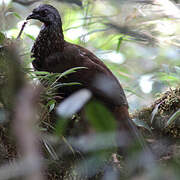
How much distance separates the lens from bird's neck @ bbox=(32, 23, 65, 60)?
8.66 feet

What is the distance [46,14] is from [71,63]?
0.61 metres

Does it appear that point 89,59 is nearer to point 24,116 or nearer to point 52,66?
point 52,66

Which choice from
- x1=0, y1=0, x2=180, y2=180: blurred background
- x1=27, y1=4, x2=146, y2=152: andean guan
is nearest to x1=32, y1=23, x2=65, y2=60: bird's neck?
x1=27, y1=4, x2=146, y2=152: andean guan

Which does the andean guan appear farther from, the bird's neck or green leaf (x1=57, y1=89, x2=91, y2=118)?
green leaf (x1=57, y1=89, x2=91, y2=118)

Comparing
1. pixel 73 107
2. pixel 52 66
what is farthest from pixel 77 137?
pixel 73 107

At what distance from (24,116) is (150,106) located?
1.79 m

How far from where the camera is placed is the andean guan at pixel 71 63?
2266 millimetres

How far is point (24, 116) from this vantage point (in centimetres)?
→ 52

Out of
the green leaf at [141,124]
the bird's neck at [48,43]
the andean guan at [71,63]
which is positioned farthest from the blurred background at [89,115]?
the bird's neck at [48,43]

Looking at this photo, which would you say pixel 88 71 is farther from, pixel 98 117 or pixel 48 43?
pixel 98 117

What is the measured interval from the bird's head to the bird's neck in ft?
0.19

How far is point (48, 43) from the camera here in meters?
2.70

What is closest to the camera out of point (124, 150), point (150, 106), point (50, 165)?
point (50, 165)

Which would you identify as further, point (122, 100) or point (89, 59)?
point (89, 59)
